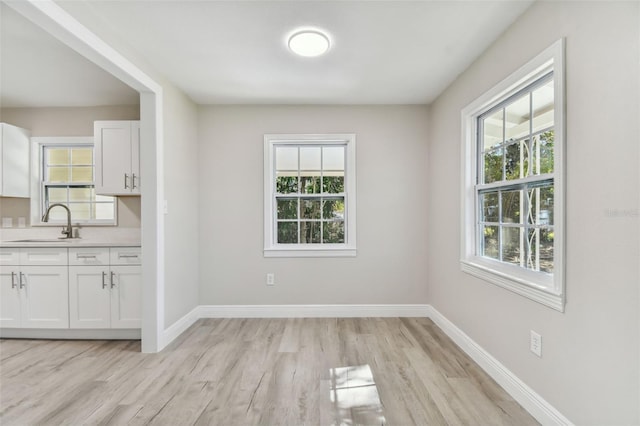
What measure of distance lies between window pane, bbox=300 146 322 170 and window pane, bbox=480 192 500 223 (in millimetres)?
1926

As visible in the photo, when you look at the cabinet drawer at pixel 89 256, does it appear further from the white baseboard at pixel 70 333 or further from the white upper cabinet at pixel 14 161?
the white upper cabinet at pixel 14 161

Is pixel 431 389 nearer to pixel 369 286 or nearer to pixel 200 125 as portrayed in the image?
pixel 369 286

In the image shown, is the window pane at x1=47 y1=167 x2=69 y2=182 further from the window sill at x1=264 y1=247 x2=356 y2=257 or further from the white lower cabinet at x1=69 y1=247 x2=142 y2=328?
the window sill at x1=264 y1=247 x2=356 y2=257

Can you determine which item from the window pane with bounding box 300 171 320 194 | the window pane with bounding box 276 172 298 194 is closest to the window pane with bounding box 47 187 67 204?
the window pane with bounding box 276 172 298 194

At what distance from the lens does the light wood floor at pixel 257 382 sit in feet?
6.21

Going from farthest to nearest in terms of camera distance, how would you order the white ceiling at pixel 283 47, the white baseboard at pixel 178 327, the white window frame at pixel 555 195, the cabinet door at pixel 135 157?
the cabinet door at pixel 135 157 → the white baseboard at pixel 178 327 → the white ceiling at pixel 283 47 → the white window frame at pixel 555 195

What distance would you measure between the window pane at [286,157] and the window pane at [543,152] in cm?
253

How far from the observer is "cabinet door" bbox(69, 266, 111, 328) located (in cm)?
298

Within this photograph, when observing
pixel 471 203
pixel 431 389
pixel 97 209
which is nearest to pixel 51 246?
pixel 97 209

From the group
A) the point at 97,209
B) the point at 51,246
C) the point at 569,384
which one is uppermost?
the point at 97,209

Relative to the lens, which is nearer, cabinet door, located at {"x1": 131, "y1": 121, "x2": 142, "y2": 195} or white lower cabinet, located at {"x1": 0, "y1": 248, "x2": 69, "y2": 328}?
white lower cabinet, located at {"x1": 0, "y1": 248, "x2": 69, "y2": 328}

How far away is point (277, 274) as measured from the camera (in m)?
3.76

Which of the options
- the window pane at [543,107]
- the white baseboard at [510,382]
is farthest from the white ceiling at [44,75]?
the white baseboard at [510,382]

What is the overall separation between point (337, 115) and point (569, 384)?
3.19 metres
